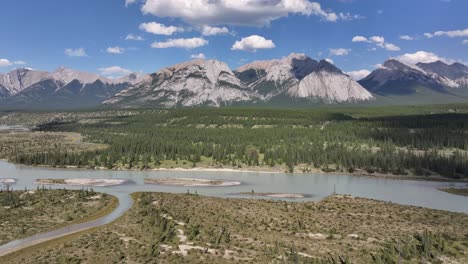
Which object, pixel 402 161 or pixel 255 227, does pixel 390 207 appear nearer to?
pixel 255 227

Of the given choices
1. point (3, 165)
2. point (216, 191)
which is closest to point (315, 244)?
point (216, 191)

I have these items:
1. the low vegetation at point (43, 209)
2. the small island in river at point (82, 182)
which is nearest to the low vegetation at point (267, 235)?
the low vegetation at point (43, 209)

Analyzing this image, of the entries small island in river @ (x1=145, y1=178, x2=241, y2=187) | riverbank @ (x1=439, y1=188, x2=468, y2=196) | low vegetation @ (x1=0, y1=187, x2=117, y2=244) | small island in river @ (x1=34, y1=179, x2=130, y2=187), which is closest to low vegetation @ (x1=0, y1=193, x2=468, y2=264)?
low vegetation @ (x1=0, y1=187, x2=117, y2=244)

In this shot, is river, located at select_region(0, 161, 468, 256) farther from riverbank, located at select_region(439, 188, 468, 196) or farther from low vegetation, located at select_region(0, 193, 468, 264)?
low vegetation, located at select_region(0, 193, 468, 264)

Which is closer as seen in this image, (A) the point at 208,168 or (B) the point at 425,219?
(B) the point at 425,219

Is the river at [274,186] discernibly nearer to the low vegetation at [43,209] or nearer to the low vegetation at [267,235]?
the low vegetation at [43,209]

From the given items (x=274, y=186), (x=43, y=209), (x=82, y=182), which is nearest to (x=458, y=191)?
(x=274, y=186)
